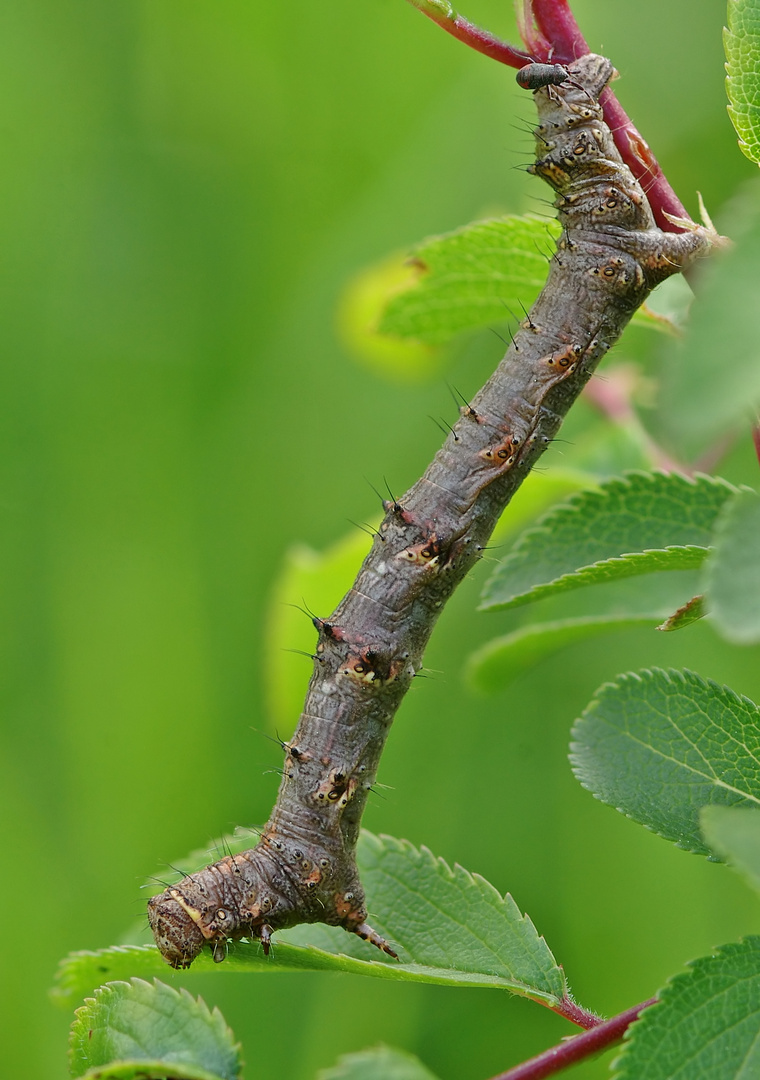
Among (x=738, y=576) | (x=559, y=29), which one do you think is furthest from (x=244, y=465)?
(x=738, y=576)

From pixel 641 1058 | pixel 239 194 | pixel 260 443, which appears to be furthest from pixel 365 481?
pixel 641 1058

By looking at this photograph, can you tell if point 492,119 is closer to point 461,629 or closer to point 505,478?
point 461,629

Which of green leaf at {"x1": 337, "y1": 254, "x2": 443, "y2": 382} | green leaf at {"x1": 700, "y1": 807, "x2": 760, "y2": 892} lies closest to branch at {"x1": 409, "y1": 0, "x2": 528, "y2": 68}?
green leaf at {"x1": 700, "y1": 807, "x2": 760, "y2": 892}

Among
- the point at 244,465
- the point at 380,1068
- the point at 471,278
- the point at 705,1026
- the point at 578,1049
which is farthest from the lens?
the point at 244,465

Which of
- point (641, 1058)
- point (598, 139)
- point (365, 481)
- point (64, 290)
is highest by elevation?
point (64, 290)

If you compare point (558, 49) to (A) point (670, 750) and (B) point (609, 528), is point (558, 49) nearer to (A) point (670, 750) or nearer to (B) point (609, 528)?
(B) point (609, 528)

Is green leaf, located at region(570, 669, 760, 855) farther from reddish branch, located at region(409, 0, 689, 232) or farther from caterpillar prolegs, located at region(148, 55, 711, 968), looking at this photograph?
reddish branch, located at region(409, 0, 689, 232)
